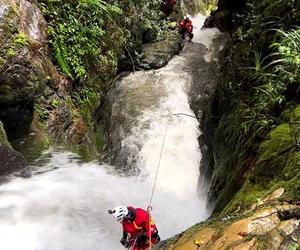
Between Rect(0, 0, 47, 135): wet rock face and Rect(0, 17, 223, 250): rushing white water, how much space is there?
1.16 m

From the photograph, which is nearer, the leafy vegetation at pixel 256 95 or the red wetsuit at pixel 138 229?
the leafy vegetation at pixel 256 95

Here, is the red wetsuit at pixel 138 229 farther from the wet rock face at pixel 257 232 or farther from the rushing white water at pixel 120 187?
the wet rock face at pixel 257 232

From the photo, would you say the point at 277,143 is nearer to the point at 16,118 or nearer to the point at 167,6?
the point at 16,118

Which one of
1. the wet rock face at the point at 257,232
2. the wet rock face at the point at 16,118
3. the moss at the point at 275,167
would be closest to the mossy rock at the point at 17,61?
the wet rock face at the point at 16,118

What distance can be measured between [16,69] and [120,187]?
340cm

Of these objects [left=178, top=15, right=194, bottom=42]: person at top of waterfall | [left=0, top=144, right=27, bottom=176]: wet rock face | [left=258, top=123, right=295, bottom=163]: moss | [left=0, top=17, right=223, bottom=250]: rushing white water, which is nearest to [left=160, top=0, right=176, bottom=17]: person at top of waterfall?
[left=178, top=15, right=194, bottom=42]: person at top of waterfall

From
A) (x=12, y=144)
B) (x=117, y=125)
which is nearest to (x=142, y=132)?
(x=117, y=125)

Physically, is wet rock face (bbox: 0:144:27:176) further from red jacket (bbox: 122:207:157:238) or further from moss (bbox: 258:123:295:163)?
moss (bbox: 258:123:295:163)

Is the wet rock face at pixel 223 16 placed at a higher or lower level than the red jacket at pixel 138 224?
higher

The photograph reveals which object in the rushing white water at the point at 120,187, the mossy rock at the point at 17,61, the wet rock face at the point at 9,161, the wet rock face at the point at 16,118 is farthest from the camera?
the wet rock face at the point at 16,118

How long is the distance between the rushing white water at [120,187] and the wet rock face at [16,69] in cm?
116

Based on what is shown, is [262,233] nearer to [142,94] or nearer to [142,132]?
[142,132]

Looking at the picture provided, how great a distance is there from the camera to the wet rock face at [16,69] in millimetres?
8492

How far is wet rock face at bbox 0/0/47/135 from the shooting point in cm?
849
